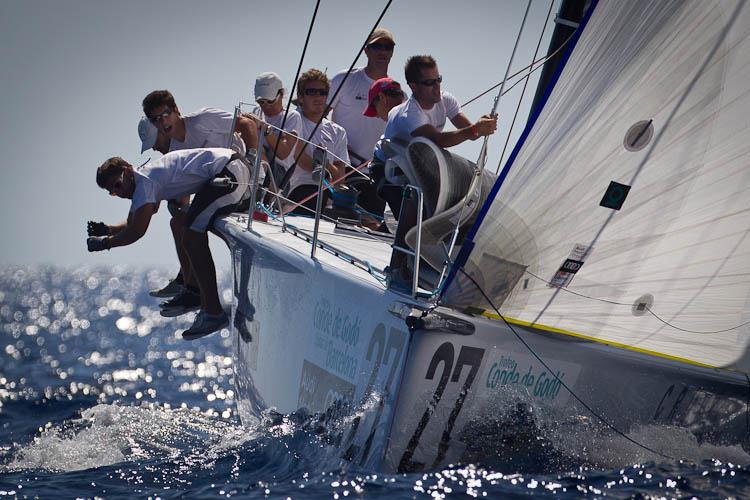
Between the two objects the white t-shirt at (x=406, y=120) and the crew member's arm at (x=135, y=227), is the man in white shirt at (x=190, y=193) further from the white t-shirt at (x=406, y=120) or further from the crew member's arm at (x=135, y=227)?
the white t-shirt at (x=406, y=120)

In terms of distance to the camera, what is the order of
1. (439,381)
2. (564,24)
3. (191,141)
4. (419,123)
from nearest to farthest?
(439,381)
(419,123)
(564,24)
(191,141)

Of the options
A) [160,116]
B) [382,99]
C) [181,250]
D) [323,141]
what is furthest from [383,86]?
[181,250]

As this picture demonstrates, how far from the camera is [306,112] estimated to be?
6.63 metres

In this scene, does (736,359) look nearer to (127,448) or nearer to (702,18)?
(702,18)

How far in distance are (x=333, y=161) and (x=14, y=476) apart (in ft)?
9.31

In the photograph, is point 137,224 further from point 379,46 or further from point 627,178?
point 627,178

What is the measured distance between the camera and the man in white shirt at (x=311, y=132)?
6480mm

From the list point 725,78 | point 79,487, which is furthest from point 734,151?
point 79,487

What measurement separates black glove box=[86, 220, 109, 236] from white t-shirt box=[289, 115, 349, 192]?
1.27 m

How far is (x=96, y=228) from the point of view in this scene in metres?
5.71

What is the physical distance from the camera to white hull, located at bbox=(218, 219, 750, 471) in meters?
3.62

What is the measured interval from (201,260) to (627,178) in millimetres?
2960

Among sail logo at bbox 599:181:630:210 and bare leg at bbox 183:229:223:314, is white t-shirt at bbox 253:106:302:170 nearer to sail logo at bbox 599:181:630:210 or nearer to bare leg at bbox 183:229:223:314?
bare leg at bbox 183:229:223:314

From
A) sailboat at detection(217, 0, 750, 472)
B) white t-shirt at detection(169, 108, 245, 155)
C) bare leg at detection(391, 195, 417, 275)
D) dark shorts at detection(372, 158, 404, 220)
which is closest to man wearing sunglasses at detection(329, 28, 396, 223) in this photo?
white t-shirt at detection(169, 108, 245, 155)
